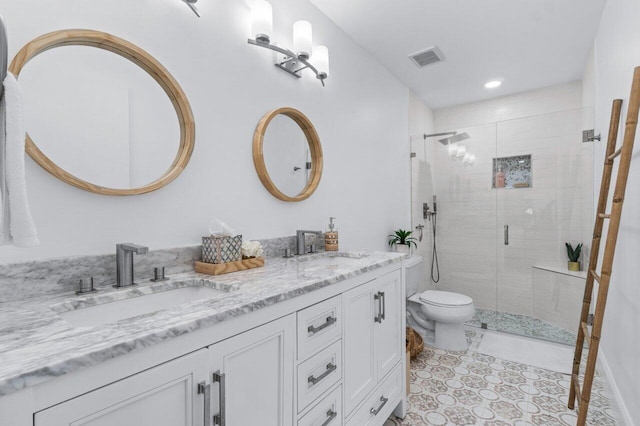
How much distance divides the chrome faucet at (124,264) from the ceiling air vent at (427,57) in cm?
260

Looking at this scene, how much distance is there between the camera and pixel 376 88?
2.83 metres

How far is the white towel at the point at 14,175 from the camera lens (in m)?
0.67

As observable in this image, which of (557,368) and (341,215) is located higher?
(341,215)

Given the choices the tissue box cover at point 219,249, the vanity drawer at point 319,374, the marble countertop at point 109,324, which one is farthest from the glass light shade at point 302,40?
the vanity drawer at point 319,374

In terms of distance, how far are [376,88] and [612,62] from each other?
1.55 metres

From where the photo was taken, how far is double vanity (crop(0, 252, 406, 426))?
22.5 inches

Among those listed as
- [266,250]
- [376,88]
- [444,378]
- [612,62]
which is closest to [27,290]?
[266,250]

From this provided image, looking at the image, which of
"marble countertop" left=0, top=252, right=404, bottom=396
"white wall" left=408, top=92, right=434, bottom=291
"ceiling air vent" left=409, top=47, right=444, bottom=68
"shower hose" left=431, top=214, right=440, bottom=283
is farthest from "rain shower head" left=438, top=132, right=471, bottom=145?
"marble countertop" left=0, top=252, right=404, bottom=396

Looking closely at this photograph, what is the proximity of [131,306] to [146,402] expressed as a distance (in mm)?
464

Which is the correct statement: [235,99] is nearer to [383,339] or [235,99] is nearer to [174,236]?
[174,236]

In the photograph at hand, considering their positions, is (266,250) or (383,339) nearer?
(383,339)

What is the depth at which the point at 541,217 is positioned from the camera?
3176 mm

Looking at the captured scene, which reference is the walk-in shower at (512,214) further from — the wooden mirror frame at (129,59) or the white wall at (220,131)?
the wooden mirror frame at (129,59)

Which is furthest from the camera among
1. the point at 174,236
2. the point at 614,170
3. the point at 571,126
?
the point at 571,126
